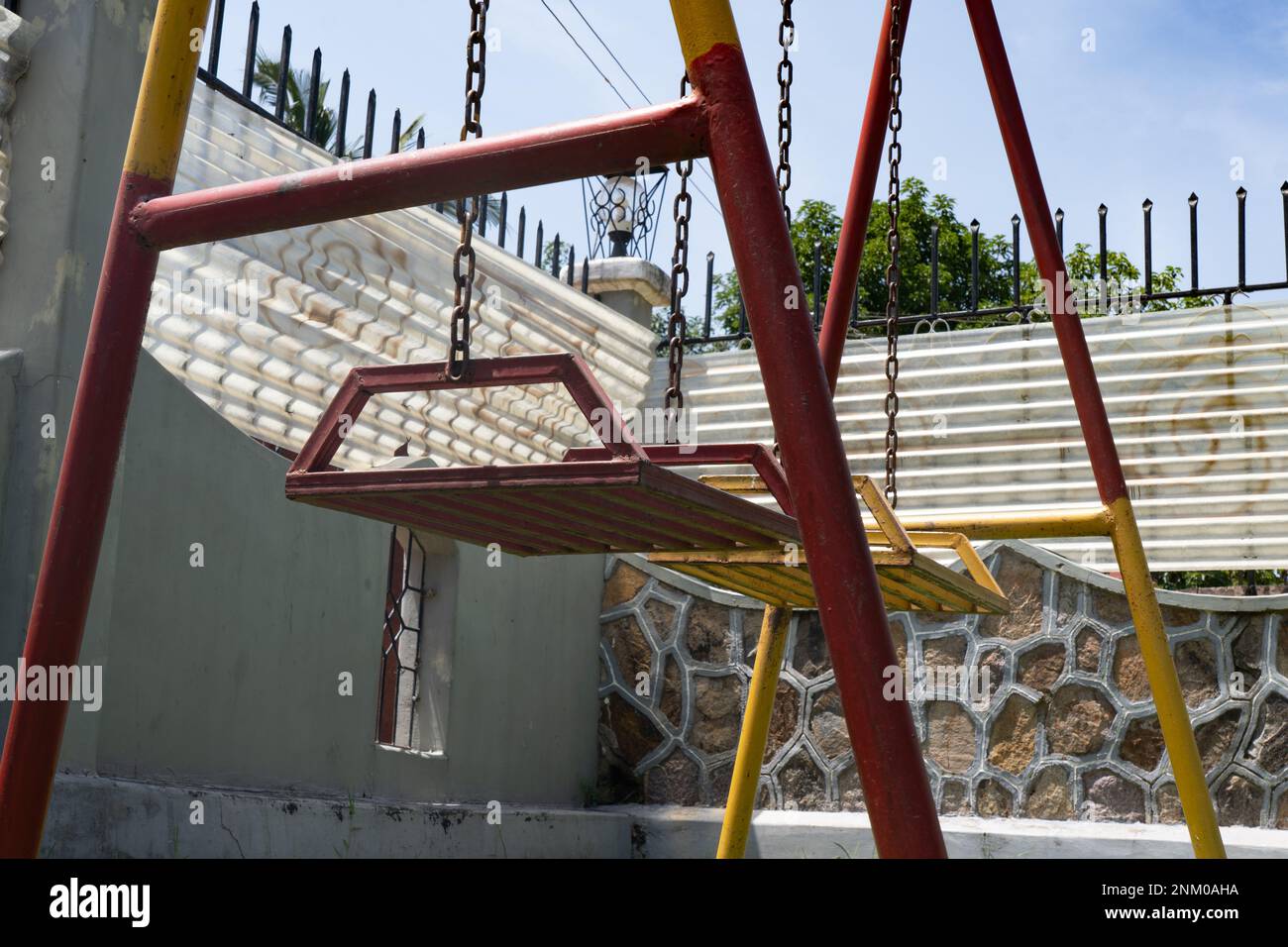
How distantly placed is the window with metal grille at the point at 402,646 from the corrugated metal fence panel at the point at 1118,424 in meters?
2.09

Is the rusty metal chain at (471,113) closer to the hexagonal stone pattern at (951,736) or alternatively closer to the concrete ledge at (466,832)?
the concrete ledge at (466,832)

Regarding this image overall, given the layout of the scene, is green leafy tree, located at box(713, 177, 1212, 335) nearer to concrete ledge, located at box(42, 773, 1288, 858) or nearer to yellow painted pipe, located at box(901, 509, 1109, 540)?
concrete ledge, located at box(42, 773, 1288, 858)

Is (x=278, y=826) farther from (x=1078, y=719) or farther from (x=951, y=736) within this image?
(x=1078, y=719)

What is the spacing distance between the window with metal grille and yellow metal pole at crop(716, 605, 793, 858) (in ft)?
8.62

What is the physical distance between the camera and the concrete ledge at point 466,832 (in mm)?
3301

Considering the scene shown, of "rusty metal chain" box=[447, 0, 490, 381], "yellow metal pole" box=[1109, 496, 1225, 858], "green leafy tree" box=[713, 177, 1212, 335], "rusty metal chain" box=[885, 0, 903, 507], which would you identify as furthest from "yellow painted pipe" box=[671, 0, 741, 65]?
"green leafy tree" box=[713, 177, 1212, 335]

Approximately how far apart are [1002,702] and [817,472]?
520 cm

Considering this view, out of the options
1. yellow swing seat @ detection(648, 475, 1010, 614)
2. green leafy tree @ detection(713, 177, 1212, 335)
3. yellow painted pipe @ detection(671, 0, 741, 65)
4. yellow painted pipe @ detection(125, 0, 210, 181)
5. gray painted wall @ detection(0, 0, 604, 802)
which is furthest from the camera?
green leafy tree @ detection(713, 177, 1212, 335)

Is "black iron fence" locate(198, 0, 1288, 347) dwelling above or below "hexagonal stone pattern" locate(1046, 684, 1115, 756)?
above

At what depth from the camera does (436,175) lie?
1.76 meters

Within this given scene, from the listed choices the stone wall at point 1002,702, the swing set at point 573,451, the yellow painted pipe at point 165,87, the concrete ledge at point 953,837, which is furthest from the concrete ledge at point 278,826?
the yellow painted pipe at point 165,87

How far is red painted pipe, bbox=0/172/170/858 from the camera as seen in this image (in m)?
1.88

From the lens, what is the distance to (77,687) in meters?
3.40
